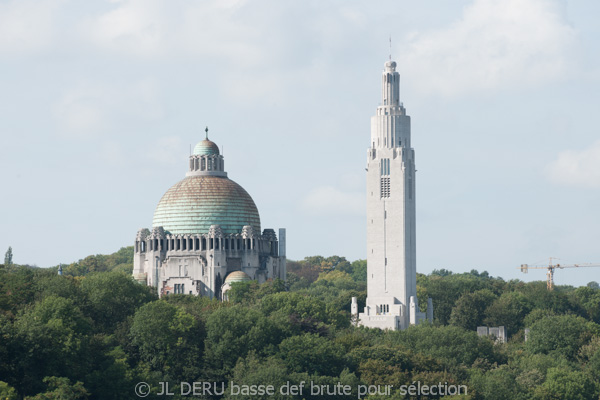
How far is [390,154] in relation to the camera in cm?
15538

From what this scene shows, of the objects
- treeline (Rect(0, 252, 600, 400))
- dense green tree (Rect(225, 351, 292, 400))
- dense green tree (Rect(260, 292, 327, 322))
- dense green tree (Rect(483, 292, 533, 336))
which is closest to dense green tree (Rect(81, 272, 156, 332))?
treeline (Rect(0, 252, 600, 400))

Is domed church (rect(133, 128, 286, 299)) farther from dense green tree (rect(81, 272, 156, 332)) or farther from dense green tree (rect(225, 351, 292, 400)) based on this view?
dense green tree (rect(225, 351, 292, 400))

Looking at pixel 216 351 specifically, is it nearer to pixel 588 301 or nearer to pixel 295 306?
pixel 295 306

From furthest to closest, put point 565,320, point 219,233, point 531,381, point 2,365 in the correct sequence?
1. point 219,233
2. point 565,320
3. point 531,381
4. point 2,365

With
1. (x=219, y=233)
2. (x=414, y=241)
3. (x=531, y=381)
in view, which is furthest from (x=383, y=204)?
(x=531, y=381)

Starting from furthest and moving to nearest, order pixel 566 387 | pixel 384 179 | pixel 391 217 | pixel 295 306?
pixel 384 179 → pixel 391 217 → pixel 295 306 → pixel 566 387

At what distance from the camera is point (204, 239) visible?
152m

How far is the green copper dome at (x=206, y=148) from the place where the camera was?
514 ft

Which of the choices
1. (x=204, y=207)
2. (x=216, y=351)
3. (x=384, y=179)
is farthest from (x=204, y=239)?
(x=216, y=351)

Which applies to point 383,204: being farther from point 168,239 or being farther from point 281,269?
point 168,239

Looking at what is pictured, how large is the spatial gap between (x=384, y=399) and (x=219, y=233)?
67232 mm

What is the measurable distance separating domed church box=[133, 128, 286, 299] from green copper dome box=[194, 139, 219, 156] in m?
0.22

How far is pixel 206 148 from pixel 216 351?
6614cm

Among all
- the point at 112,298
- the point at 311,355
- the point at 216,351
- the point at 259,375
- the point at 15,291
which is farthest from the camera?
the point at 112,298
